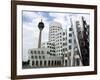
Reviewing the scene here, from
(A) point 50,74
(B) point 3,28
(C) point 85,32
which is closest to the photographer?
(B) point 3,28

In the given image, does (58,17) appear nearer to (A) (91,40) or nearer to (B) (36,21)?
(B) (36,21)

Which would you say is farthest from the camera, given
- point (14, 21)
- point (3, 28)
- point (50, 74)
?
point (50, 74)

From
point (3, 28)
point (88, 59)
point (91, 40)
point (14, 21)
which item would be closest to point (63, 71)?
point (88, 59)

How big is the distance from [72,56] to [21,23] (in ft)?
1.81

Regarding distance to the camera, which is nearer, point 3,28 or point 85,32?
point 3,28

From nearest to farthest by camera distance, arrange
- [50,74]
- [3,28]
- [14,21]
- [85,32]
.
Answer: [3,28] → [14,21] → [50,74] → [85,32]

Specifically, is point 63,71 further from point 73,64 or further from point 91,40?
point 91,40

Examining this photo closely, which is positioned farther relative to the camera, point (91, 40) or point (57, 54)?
point (91, 40)

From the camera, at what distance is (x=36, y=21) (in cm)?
153

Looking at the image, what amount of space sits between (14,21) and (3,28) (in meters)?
0.53

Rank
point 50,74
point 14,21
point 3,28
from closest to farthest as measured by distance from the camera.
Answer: point 3,28
point 14,21
point 50,74

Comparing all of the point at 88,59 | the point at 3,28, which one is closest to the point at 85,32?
the point at 88,59

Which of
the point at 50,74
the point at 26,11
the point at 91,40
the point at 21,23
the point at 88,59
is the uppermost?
the point at 26,11

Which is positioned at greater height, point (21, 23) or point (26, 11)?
point (26, 11)
